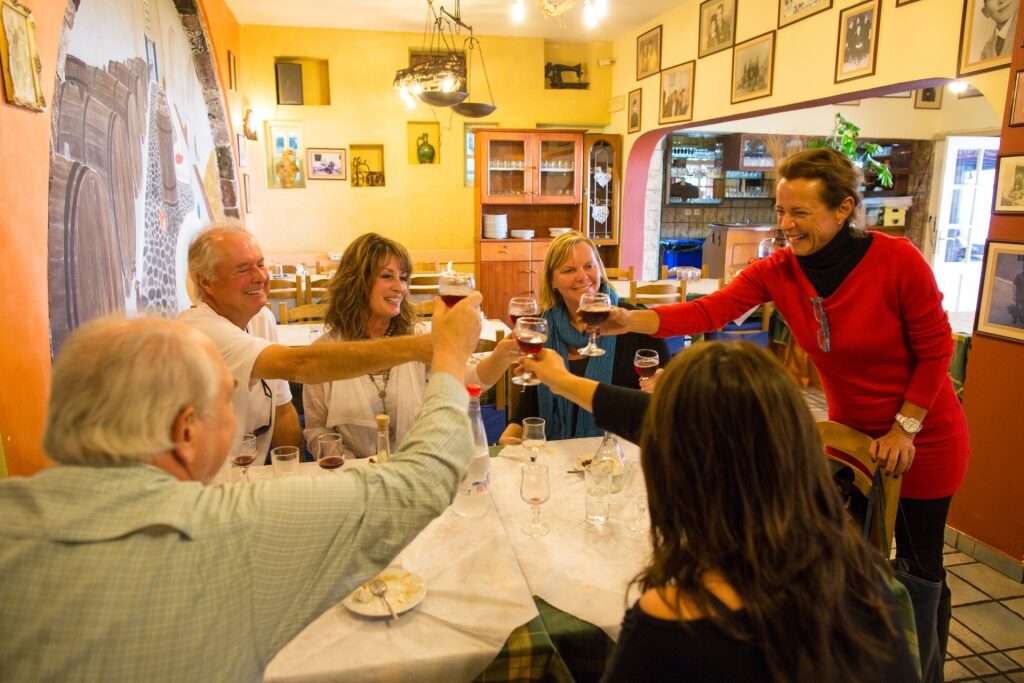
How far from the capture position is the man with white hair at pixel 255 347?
1.63m

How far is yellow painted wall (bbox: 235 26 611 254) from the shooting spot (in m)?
7.62

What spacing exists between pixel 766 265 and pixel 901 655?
1568mm

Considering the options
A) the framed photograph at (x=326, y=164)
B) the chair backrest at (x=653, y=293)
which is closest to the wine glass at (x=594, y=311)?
the chair backrest at (x=653, y=293)

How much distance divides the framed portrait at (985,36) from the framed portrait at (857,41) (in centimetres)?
78

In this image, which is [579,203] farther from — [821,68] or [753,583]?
[753,583]

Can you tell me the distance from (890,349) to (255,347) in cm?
188

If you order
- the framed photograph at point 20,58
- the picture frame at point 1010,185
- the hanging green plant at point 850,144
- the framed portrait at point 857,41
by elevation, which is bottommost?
the picture frame at point 1010,185

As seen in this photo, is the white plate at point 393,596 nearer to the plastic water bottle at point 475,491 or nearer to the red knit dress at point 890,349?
the plastic water bottle at point 475,491

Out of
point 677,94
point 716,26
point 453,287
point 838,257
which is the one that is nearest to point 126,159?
point 453,287

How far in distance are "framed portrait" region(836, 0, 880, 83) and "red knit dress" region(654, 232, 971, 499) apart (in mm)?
2856

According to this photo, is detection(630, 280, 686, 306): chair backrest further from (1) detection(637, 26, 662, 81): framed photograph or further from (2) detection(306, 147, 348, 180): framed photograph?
(2) detection(306, 147, 348, 180): framed photograph

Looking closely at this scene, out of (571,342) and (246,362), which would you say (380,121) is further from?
(246,362)

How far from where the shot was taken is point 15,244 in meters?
1.99

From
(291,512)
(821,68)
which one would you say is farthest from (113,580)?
(821,68)
